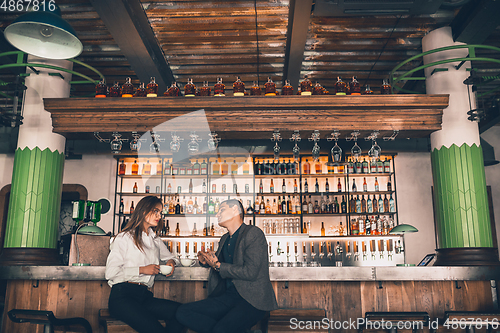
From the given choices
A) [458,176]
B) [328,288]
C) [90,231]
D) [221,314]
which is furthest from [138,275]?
[458,176]

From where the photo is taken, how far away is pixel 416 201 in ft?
21.9

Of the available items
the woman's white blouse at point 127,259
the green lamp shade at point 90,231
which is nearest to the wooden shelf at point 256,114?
the green lamp shade at point 90,231

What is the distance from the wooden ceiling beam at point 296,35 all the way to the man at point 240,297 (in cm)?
223

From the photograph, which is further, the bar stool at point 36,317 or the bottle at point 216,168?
the bottle at point 216,168

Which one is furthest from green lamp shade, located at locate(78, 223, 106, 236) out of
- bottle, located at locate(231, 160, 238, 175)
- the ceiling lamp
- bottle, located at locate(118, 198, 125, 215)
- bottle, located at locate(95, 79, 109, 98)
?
bottle, located at locate(231, 160, 238, 175)

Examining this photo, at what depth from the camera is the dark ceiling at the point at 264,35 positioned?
12.7ft

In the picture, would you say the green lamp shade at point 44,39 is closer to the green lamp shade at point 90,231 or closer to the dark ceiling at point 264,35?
the dark ceiling at point 264,35

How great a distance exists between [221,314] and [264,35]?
3.22 m

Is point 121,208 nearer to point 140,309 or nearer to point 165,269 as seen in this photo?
point 165,269

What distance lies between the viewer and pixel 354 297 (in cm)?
344

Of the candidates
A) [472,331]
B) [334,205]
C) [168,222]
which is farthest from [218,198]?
[472,331]

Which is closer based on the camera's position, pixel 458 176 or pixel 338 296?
pixel 338 296

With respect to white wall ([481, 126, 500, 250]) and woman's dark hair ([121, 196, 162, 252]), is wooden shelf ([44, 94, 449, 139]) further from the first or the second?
white wall ([481, 126, 500, 250])

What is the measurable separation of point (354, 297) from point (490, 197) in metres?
4.87
